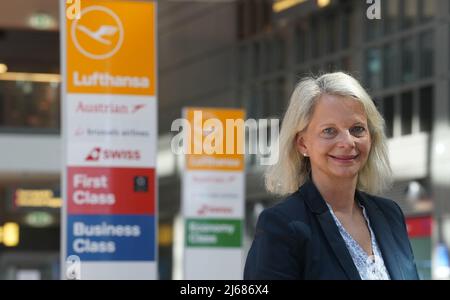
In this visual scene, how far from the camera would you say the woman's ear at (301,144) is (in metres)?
2.10

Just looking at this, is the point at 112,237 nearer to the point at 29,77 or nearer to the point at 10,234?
the point at 29,77

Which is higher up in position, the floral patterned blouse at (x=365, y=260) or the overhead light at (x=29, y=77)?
the overhead light at (x=29, y=77)

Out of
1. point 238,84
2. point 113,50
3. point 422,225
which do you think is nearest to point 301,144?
point 113,50

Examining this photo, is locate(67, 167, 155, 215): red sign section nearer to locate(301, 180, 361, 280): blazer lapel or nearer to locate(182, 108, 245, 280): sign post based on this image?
locate(301, 180, 361, 280): blazer lapel

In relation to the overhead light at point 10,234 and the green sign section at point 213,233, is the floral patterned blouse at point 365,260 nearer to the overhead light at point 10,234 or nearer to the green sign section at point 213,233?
the green sign section at point 213,233

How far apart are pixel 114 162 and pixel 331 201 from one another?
3675mm

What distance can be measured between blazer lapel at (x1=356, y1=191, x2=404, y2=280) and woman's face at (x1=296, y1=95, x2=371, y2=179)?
99 millimetres

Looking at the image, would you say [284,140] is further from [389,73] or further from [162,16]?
[162,16]

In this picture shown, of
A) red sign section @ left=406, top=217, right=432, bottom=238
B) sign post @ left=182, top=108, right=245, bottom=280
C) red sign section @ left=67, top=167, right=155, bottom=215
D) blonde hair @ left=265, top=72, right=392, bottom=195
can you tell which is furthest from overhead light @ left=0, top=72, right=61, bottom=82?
blonde hair @ left=265, top=72, right=392, bottom=195

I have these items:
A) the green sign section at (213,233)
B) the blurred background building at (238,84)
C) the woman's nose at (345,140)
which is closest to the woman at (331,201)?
the woman's nose at (345,140)

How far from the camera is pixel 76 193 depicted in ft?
18.4

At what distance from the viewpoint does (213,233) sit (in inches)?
458
